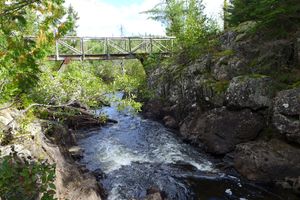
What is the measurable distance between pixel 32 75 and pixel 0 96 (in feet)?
2.93

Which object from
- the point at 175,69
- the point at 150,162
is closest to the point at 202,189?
the point at 150,162

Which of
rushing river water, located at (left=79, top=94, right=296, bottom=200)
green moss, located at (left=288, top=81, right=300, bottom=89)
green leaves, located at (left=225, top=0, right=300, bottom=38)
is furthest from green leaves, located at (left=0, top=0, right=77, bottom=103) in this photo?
green moss, located at (left=288, top=81, right=300, bottom=89)

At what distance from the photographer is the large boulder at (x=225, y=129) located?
14.2 m

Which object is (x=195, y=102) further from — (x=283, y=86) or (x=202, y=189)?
(x=202, y=189)

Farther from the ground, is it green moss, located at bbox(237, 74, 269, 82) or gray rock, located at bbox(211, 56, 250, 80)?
gray rock, located at bbox(211, 56, 250, 80)

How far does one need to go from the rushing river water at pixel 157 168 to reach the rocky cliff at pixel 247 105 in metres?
1.00

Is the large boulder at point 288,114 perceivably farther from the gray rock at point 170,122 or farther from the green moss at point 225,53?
the gray rock at point 170,122

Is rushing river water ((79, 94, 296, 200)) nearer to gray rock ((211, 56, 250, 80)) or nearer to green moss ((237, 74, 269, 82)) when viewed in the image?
green moss ((237, 74, 269, 82))

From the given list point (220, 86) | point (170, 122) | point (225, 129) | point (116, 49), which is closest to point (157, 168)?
point (225, 129)

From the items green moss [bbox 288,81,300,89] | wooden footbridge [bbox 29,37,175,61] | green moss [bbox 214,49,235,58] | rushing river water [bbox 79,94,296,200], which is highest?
wooden footbridge [bbox 29,37,175,61]

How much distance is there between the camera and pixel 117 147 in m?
16.8

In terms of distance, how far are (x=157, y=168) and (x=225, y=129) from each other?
393 centimetres

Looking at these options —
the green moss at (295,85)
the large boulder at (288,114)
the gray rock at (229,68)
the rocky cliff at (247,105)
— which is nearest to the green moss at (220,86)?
the rocky cliff at (247,105)

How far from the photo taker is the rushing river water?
1109 cm
